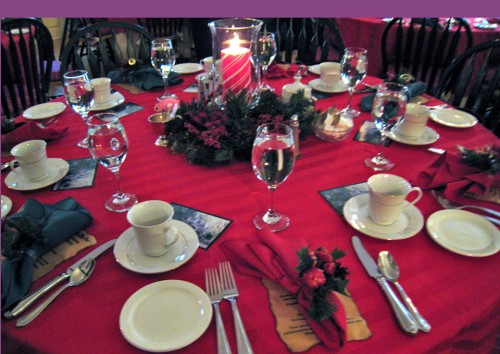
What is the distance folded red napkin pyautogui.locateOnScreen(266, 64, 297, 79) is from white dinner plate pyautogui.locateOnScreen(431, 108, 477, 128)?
0.64 metres

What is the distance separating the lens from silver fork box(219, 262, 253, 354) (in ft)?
1.71

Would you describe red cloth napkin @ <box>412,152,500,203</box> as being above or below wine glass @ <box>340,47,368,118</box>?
below

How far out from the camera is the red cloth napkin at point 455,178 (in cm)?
81

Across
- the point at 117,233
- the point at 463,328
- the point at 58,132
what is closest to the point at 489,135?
the point at 463,328

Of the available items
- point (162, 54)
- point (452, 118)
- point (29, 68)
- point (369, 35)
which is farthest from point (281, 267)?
point (369, 35)

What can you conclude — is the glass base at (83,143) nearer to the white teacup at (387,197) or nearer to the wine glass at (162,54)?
the wine glass at (162,54)

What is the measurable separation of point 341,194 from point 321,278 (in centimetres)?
36

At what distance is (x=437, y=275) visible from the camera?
64 centimetres

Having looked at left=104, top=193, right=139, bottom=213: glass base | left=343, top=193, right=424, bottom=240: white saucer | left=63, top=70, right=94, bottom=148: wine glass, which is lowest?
left=104, top=193, right=139, bottom=213: glass base

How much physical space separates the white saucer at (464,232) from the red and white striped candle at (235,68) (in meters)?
0.61

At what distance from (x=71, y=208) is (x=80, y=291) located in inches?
8.4

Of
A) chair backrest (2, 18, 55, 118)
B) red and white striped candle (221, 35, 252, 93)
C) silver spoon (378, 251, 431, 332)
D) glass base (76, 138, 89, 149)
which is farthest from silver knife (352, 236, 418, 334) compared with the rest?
chair backrest (2, 18, 55, 118)

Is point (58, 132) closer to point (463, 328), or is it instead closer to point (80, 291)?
point (80, 291)

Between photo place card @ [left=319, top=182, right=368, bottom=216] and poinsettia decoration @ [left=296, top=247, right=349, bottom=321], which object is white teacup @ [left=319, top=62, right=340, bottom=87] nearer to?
photo place card @ [left=319, top=182, right=368, bottom=216]
